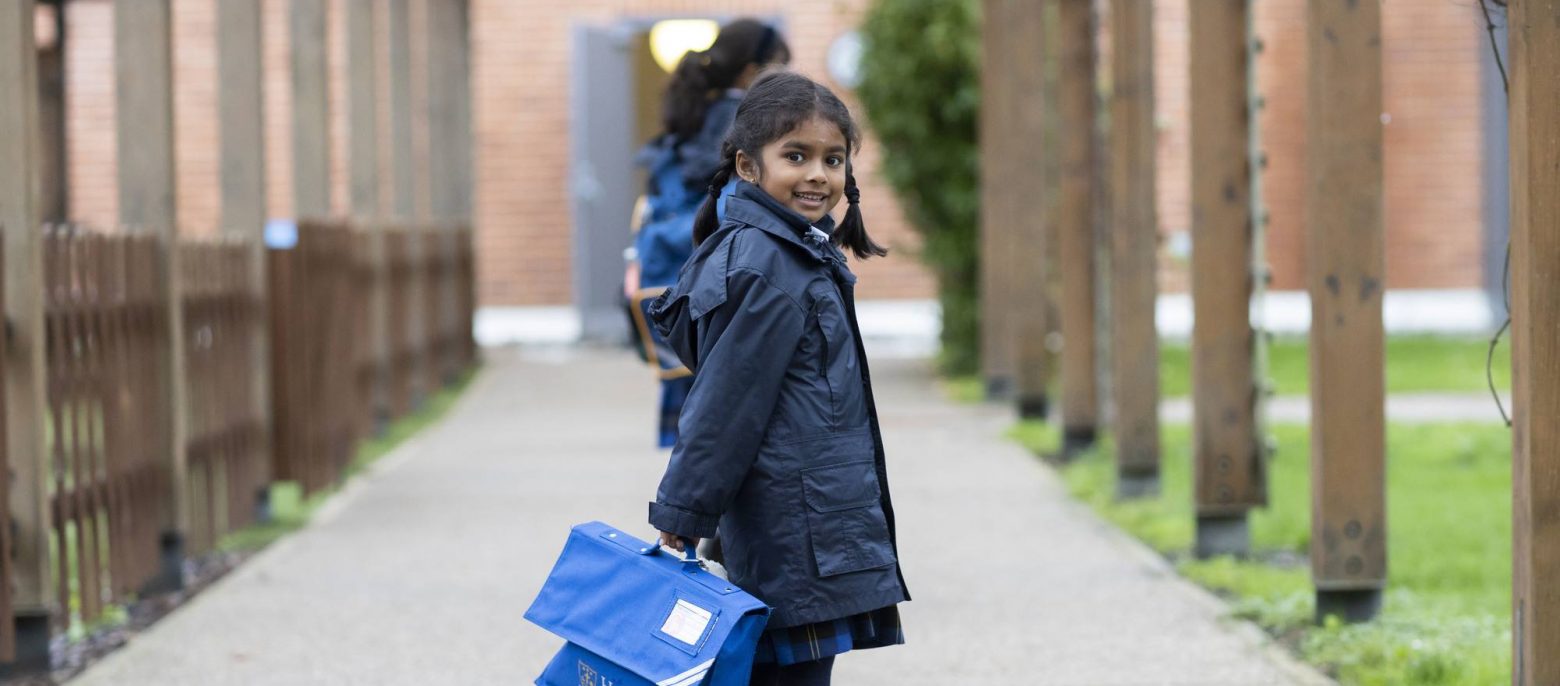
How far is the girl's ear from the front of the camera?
3.81 metres

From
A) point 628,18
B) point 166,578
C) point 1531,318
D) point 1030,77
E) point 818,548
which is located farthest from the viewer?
point 628,18

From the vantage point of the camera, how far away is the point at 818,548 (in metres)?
3.60

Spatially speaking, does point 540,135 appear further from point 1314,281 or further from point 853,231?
point 853,231

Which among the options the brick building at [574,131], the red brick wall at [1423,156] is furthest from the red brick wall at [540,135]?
the red brick wall at [1423,156]

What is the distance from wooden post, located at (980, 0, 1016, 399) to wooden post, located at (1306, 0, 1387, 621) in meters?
6.26

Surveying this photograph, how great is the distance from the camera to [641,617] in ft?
11.7

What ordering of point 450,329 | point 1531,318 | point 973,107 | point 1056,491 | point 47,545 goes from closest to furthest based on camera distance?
point 1531,318
point 47,545
point 1056,491
point 973,107
point 450,329

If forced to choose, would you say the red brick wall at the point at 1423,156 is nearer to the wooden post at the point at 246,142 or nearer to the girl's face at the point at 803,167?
the wooden post at the point at 246,142

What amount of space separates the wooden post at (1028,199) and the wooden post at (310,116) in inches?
150

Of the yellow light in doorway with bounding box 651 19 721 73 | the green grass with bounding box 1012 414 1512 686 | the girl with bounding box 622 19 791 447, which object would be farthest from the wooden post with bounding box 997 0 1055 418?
the girl with bounding box 622 19 791 447

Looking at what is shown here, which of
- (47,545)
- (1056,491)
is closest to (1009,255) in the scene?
(1056,491)

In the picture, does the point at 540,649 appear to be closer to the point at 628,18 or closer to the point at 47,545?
the point at 47,545

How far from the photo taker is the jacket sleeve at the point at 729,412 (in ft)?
11.7

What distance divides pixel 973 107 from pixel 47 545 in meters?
8.92
